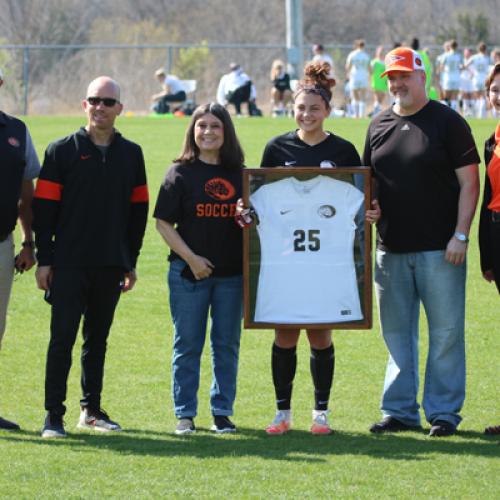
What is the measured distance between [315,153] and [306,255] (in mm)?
618

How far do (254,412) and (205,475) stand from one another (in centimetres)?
172

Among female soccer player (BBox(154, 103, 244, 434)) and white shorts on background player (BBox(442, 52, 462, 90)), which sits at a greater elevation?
white shorts on background player (BBox(442, 52, 462, 90))

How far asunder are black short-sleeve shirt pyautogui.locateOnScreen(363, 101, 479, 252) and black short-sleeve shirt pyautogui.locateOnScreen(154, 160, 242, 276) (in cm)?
89

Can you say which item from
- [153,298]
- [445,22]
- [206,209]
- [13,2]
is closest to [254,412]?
[206,209]

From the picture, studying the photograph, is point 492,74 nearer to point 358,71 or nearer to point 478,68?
point 358,71

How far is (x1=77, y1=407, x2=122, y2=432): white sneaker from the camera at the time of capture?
25.8ft

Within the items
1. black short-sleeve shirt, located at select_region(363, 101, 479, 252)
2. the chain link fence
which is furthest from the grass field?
the chain link fence

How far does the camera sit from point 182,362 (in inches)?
306

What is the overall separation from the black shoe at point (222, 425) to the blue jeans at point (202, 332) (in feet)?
0.11

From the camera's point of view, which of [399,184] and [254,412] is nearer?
[399,184]

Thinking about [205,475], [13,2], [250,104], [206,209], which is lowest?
[205,475]

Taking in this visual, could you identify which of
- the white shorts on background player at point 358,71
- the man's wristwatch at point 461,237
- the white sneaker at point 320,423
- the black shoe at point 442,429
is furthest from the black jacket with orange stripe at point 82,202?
the white shorts on background player at point 358,71

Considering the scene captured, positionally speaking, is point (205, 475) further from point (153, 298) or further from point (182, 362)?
point (153, 298)

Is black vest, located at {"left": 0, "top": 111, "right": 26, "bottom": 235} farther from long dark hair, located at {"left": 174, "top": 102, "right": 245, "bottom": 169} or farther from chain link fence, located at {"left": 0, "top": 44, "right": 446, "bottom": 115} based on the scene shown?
chain link fence, located at {"left": 0, "top": 44, "right": 446, "bottom": 115}
